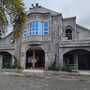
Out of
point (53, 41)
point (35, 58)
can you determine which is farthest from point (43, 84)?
point (35, 58)

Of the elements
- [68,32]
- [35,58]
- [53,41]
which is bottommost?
[35,58]

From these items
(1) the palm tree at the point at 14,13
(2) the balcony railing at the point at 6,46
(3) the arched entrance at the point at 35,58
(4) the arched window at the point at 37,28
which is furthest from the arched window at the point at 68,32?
(1) the palm tree at the point at 14,13

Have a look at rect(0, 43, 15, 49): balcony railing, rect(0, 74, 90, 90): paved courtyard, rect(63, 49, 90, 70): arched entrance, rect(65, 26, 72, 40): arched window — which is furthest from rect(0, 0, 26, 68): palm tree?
rect(65, 26, 72, 40): arched window

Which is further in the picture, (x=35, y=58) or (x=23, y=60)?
(x=35, y=58)

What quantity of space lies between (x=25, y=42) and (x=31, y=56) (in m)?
2.69

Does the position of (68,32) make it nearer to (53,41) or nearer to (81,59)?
(53,41)

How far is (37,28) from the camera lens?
952 inches

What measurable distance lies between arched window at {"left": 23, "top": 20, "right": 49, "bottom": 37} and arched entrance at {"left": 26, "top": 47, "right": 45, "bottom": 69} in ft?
7.85

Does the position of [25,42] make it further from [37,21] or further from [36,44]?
[37,21]

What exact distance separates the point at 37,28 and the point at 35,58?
4847mm

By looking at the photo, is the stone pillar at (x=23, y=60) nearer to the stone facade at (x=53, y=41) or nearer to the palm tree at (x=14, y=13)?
the stone facade at (x=53, y=41)

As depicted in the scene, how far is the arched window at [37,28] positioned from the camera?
24062 millimetres

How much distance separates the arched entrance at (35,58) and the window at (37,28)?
2.47 metres

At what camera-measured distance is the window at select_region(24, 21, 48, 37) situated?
2406cm
